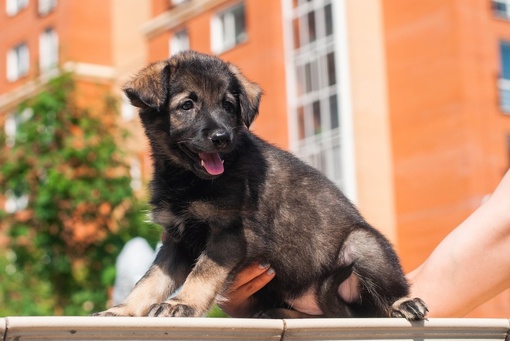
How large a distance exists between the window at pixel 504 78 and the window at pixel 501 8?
0.81 m

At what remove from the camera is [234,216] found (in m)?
4.39

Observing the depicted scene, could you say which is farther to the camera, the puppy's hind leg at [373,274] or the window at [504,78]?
the window at [504,78]

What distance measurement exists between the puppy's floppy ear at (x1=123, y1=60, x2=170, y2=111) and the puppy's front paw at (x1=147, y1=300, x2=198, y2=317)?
38.9 inches

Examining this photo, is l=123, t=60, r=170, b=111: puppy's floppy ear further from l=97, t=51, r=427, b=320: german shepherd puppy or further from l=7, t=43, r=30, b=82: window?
l=7, t=43, r=30, b=82: window

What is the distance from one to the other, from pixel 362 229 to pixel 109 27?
37.6 m

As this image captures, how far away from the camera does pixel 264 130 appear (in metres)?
30.1

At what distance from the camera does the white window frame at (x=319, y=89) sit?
28.6 m

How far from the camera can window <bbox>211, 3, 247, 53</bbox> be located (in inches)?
1262

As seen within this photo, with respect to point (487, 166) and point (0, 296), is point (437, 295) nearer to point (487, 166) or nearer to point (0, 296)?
point (0, 296)

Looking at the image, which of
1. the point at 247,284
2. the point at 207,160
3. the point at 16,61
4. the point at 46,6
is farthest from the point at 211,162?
the point at 16,61

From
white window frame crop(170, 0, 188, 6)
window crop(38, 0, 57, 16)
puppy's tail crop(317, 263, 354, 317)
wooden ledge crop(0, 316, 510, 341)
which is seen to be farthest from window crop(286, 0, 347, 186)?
wooden ledge crop(0, 316, 510, 341)

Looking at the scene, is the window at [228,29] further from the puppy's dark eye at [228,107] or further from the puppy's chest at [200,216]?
A: the puppy's chest at [200,216]

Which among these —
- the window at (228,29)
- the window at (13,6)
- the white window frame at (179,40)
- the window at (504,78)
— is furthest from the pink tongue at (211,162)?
the window at (13,6)

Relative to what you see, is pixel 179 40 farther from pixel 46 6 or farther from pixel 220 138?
pixel 220 138
